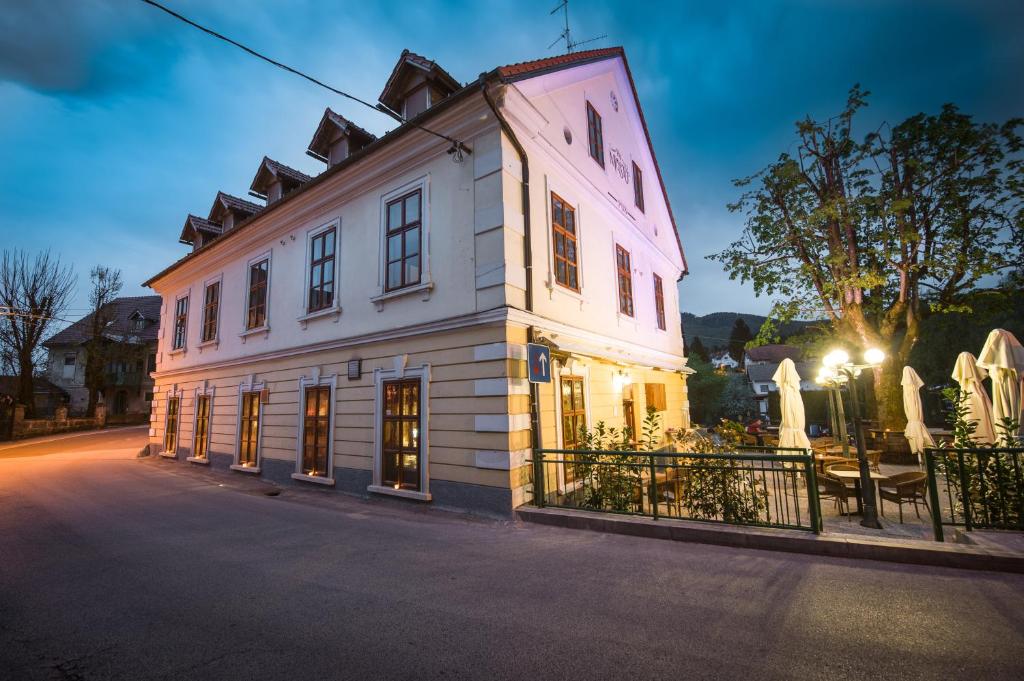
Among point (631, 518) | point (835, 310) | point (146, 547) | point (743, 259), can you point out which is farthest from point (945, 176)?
point (146, 547)

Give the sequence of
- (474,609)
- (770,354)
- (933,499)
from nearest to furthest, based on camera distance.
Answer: (474,609)
(933,499)
(770,354)

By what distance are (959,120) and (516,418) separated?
16828mm

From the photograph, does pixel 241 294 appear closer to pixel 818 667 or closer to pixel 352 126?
pixel 352 126

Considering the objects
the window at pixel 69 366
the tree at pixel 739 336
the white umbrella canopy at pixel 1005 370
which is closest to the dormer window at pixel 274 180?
the white umbrella canopy at pixel 1005 370

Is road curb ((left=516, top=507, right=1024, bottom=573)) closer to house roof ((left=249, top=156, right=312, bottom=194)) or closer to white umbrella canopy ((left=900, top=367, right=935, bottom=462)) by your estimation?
white umbrella canopy ((left=900, top=367, right=935, bottom=462))

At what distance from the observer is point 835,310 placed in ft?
50.8

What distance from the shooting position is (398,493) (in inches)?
324

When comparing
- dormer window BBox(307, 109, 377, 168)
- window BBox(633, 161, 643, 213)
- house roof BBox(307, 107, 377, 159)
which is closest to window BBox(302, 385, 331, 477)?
dormer window BBox(307, 109, 377, 168)

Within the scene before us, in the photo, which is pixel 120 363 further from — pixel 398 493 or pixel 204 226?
pixel 398 493

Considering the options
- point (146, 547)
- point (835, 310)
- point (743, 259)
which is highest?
point (743, 259)

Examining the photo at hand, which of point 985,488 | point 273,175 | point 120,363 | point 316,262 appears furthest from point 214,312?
point 120,363

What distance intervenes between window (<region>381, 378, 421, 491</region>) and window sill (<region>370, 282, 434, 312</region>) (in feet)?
5.66

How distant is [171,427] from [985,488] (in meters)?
22.1

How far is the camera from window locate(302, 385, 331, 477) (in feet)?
33.1
